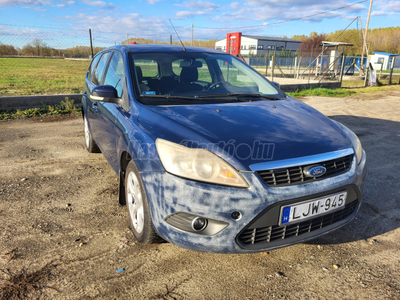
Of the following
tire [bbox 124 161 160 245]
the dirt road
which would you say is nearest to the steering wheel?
tire [bbox 124 161 160 245]

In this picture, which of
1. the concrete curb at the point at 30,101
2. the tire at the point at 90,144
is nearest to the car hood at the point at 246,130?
the tire at the point at 90,144

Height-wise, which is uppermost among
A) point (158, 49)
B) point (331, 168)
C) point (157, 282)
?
point (158, 49)

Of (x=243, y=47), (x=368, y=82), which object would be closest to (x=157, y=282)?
(x=368, y=82)

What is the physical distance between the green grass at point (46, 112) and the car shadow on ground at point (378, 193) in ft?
21.7

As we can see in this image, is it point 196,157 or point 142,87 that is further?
point 142,87

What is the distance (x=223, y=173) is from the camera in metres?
1.95

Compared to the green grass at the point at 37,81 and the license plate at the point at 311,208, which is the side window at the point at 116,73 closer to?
the license plate at the point at 311,208

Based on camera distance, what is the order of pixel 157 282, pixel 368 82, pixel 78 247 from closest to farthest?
1. pixel 157 282
2. pixel 78 247
3. pixel 368 82

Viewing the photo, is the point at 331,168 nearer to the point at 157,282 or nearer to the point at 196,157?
the point at 196,157

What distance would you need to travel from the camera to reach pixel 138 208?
95.3 inches

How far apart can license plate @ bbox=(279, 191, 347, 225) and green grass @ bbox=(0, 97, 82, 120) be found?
22.8ft

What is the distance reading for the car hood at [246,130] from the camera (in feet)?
6.74

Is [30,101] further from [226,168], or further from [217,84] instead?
[226,168]

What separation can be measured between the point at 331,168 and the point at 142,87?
1764 mm
